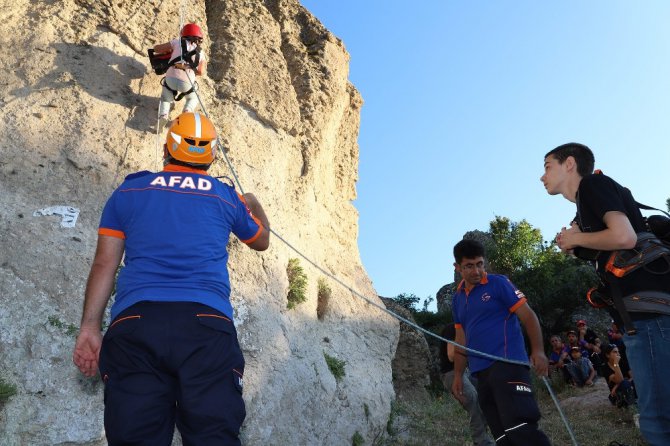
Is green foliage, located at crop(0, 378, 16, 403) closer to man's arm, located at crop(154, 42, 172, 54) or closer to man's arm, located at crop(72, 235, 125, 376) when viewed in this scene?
man's arm, located at crop(72, 235, 125, 376)

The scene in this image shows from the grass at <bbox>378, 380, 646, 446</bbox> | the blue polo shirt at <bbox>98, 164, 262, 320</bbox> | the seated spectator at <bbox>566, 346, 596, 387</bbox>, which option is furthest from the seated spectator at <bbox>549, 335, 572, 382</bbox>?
the blue polo shirt at <bbox>98, 164, 262, 320</bbox>

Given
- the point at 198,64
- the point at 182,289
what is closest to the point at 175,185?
the point at 182,289

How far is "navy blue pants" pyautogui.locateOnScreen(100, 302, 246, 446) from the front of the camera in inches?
103

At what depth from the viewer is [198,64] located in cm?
668

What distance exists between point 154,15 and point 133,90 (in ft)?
3.79

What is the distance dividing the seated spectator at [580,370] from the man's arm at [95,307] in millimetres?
10518

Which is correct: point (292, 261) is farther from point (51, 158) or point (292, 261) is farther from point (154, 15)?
point (154, 15)

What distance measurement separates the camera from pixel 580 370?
11594 mm

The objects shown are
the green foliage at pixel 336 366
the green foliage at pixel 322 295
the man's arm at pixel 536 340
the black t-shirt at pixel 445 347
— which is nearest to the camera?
the man's arm at pixel 536 340

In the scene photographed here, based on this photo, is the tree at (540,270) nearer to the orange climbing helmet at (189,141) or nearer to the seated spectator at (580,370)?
the seated spectator at (580,370)

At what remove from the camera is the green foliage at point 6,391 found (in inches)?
169

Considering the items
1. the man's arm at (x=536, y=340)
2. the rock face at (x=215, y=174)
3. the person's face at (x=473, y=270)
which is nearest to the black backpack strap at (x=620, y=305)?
the man's arm at (x=536, y=340)

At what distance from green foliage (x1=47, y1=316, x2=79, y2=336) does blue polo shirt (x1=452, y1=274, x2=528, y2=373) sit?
3267mm

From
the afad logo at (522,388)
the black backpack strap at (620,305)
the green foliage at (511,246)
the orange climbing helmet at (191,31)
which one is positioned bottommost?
the afad logo at (522,388)
